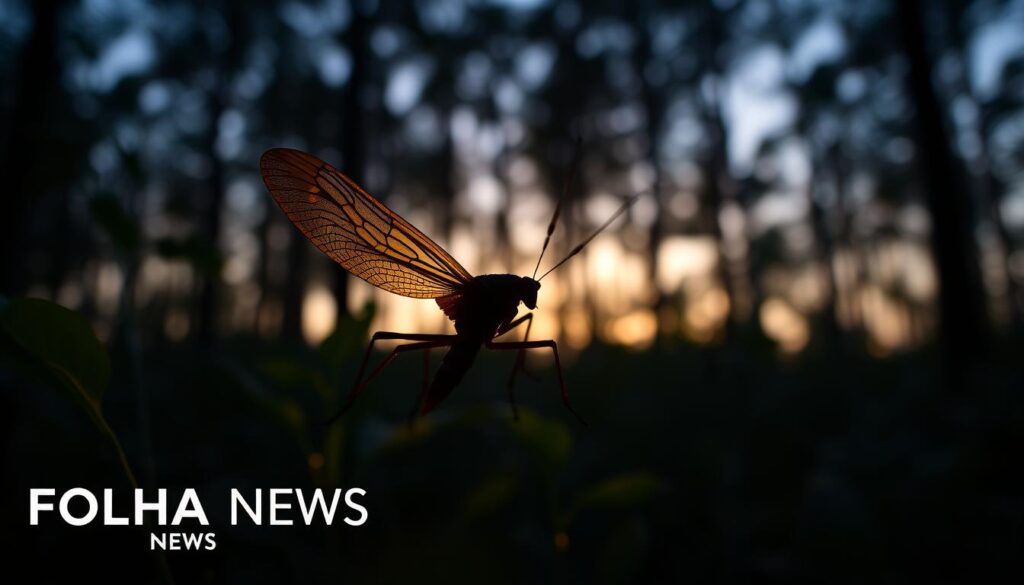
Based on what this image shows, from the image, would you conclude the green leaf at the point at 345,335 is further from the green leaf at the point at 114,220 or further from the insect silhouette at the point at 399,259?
the green leaf at the point at 114,220

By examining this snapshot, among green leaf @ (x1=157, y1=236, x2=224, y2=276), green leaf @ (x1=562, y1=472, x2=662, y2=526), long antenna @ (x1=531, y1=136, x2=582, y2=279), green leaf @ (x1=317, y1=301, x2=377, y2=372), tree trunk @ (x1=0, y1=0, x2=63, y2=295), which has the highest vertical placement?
tree trunk @ (x1=0, y1=0, x2=63, y2=295)

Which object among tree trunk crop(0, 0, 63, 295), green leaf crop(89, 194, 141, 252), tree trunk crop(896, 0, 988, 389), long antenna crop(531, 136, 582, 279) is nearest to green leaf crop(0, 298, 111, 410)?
green leaf crop(89, 194, 141, 252)

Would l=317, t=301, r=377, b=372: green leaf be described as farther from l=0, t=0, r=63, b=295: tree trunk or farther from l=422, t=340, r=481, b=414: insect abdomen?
l=0, t=0, r=63, b=295: tree trunk

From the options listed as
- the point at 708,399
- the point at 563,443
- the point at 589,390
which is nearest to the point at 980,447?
the point at 708,399

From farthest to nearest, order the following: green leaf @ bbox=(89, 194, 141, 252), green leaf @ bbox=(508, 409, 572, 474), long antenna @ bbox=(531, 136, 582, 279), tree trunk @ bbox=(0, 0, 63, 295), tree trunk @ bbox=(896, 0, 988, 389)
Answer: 1. tree trunk @ bbox=(896, 0, 988, 389)
2. tree trunk @ bbox=(0, 0, 63, 295)
3. green leaf @ bbox=(89, 194, 141, 252)
4. green leaf @ bbox=(508, 409, 572, 474)
5. long antenna @ bbox=(531, 136, 582, 279)

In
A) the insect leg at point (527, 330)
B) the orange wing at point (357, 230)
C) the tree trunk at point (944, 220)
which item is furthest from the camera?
the tree trunk at point (944, 220)

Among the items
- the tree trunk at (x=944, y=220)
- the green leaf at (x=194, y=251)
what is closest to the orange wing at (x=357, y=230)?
the green leaf at (x=194, y=251)

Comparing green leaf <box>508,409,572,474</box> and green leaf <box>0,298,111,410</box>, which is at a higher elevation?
green leaf <box>0,298,111,410</box>

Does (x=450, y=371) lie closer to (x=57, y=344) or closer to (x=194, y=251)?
(x=57, y=344)
